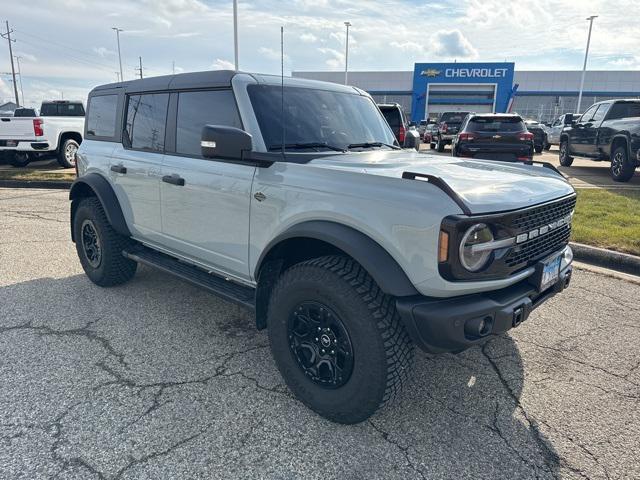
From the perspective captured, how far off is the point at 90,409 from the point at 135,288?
209cm

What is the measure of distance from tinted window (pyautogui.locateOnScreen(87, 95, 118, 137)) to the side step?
1207 millimetres

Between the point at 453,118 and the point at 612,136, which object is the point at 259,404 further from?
the point at 453,118

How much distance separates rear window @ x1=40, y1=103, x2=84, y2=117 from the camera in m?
14.9

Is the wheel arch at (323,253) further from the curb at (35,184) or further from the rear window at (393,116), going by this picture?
the curb at (35,184)

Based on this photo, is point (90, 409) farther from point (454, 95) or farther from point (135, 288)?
point (454, 95)

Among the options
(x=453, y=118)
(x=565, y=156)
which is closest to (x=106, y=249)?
(x=565, y=156)

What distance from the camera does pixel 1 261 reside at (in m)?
5.43

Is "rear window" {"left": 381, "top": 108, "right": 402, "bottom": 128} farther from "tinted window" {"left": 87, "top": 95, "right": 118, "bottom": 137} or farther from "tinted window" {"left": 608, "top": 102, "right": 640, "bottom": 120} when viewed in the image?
"tinted window" {"left": 608, "top": 102, "right": 640, "bottom": 120}

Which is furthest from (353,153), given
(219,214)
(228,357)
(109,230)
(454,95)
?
(454,95)

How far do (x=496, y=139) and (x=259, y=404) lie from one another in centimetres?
1090

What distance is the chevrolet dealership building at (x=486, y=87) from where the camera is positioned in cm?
4661

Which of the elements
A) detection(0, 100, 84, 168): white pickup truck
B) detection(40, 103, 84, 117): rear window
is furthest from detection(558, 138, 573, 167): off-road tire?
detection(40, 103, 84, 117): rear window

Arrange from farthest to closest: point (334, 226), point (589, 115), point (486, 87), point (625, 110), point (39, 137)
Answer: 1. point (486, 87)
2. point (589, 115)
3. point (39, 137)
4. point (625, 110)
5. point (334, 226)

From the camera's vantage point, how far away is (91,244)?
469 centimetres
